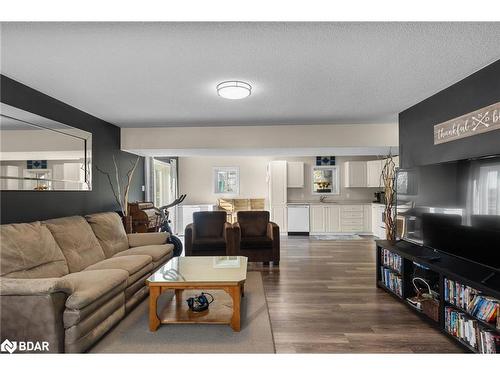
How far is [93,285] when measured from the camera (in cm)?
224

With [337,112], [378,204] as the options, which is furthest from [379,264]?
[378,204]

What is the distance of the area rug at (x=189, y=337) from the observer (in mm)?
2174

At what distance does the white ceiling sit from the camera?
75.1 inches

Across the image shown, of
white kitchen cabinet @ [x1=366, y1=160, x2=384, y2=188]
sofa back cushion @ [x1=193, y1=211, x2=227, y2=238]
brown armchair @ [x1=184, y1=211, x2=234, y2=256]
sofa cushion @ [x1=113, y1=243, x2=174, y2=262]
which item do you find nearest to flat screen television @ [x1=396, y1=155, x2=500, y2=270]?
brown armchair @ [x1=184, y1=211, x2=234, y2=256]

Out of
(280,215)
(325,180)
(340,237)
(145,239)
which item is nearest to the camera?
(145,239)

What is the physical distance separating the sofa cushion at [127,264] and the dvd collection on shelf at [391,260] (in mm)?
2850

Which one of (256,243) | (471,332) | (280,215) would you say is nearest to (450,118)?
(471,332)

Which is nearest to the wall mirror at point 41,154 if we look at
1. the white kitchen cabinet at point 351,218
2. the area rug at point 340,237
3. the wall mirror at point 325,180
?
the area rug at point 340,237

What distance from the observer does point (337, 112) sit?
4066mm

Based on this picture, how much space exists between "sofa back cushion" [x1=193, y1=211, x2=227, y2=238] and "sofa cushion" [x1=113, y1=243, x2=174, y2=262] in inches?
36.3

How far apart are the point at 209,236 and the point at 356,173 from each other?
507 cm

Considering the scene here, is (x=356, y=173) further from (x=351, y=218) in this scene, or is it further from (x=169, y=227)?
(x=169, y=227)

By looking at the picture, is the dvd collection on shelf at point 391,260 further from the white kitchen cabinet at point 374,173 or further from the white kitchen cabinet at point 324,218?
the white kitchen cabinet at point 374,173

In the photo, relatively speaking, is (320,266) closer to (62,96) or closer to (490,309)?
(490,309)
